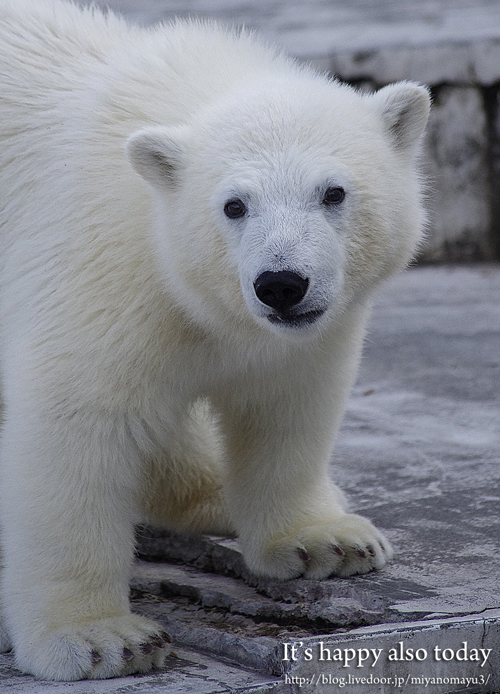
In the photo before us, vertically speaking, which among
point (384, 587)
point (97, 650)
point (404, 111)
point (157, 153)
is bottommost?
point (97, 650)

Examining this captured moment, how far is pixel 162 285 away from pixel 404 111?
2.70 ft

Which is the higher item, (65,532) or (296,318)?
(296,318)

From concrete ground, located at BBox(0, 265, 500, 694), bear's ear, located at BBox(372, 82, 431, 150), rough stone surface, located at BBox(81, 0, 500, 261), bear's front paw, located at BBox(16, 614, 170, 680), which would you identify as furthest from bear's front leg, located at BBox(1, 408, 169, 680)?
rough stone surface, located at BBox(81, 0, 500, 261)

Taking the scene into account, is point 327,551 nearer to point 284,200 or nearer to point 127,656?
point 127,656

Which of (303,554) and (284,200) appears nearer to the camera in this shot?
(284,200)

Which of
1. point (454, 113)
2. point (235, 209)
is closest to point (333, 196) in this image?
point (235, 209)

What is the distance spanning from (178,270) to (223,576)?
1.10m

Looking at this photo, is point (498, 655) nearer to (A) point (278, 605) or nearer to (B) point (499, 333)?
(A) point (278, 605)

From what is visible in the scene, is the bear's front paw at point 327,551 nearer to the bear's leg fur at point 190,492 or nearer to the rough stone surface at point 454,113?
the bear's leg fur at point 190,492

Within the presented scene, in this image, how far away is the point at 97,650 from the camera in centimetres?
267

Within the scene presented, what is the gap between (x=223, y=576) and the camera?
3.45 meters

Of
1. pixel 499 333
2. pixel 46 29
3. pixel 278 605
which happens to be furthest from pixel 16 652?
pixel 499 333

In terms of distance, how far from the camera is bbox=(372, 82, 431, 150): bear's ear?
301 centimetres

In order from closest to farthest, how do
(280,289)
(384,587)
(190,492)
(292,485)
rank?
1. (280,289)
2. (384,587)
3. (292,485)
4. (190,492)
